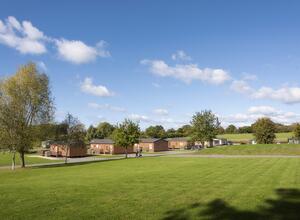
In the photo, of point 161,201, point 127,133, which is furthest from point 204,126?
point 161,201

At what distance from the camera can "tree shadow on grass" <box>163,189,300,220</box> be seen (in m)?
10.5

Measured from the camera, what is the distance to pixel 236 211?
37.1 ft

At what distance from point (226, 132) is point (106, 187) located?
174186 mm

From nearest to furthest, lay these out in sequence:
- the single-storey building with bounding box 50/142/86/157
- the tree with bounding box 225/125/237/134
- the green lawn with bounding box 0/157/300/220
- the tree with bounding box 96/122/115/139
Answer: the green lawn with bounding box 0/157/300/220 < the single-storey building with bounding box 50/142/86/157 < the tree with bounding box 96/122/115/139 < the tree with bounding box 225/125/237/134

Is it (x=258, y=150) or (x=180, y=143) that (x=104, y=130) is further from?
(x=258, y=150)

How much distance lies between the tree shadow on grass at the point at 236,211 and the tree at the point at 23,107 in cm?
3140

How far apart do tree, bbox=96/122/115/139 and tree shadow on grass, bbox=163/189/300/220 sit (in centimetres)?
12174

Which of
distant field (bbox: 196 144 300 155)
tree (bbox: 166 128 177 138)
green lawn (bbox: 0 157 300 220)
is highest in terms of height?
tree (bbox: 166 128 177 138)

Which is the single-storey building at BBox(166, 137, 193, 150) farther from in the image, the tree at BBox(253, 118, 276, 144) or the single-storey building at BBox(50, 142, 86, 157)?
the single-storey building at BBox(50, 142, 86, 157)

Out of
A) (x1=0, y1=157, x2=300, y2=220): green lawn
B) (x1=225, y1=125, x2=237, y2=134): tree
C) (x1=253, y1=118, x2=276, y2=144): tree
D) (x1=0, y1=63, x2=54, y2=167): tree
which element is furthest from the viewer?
(x1=225, y1=125, x2=237, y2=134): tree

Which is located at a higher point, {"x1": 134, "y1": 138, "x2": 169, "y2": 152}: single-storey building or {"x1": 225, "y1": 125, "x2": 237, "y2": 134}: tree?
{"x1": 225, "y1": 125, "x2": 237, "y2": 134}: tree

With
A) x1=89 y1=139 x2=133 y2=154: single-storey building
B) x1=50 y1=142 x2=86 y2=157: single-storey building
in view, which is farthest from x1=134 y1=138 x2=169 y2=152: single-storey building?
x1=50 y1=142 x2=86 y2=157: single-storey building

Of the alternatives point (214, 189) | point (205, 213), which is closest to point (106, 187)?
point (214, 189)

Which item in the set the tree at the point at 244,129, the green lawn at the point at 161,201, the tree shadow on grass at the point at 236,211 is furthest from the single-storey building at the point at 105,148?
the tree at the point at 244,129
